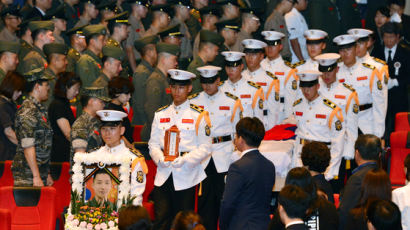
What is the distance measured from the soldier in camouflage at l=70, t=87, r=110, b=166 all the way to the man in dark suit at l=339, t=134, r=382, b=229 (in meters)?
2.84

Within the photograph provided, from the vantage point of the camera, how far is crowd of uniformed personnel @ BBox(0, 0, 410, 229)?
8.74 meters

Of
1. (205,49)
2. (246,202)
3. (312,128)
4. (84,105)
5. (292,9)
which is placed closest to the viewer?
(246,202)

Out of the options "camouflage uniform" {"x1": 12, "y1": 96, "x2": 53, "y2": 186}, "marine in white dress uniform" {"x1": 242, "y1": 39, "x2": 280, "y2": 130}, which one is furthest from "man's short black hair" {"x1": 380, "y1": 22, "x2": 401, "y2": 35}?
"camouflage uniform" {"x1": 12, "y1": 96, "x2": 53, "y2": 186}

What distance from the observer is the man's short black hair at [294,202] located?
5.66 meters

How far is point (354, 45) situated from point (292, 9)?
11.1 feet

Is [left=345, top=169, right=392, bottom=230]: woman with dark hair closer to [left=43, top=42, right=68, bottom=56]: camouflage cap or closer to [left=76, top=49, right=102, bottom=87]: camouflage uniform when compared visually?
[left=76, top=49, right=102, bottom=87]: camouflage uniform

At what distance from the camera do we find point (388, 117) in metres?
12.0

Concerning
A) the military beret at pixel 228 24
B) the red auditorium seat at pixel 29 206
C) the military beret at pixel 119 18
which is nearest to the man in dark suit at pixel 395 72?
the military beret at pixel 228 24

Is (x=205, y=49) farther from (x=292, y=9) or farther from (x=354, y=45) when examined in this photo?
(x=292, y=9)

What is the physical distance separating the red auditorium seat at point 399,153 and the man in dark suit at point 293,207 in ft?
14.2

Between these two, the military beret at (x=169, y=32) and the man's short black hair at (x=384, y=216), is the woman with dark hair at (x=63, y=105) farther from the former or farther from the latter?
the man's short black hair at (x=384, y=216)

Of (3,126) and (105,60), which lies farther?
(105,60)

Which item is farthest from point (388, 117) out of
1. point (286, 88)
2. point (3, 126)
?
point (3, 126)

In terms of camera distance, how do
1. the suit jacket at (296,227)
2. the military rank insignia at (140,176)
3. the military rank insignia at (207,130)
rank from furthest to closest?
the military rank insignia at (207,130) → the military rank insignia at (140,176) → the suit jacket at (296,227)
